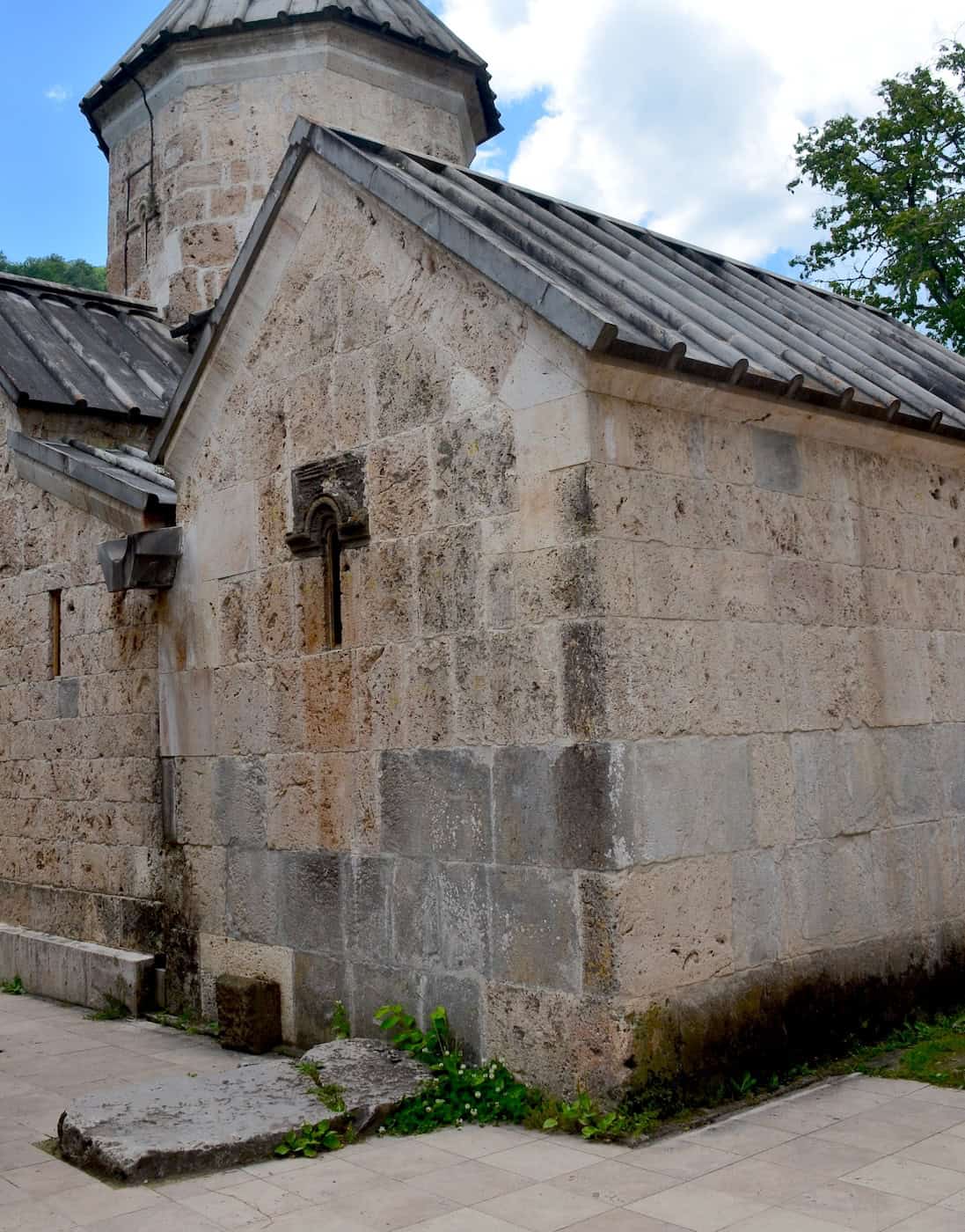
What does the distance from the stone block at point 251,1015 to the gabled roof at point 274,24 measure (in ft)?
28.3

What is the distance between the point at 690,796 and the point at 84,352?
696 centimetres

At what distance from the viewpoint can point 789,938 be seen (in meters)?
5.19

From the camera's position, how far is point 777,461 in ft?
18.0

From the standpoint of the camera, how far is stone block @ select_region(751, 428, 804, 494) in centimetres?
540

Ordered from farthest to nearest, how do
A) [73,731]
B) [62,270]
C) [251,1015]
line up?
1. [62,270]
2. [73,731]
3. [251,1015]

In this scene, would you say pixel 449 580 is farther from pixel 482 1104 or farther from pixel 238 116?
pixel 238 116

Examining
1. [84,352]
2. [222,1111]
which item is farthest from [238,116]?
[222,1111]

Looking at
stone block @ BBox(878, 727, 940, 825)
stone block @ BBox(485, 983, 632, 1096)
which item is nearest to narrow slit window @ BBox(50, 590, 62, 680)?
stone block @ BBox(485, 983, 632, 1096)

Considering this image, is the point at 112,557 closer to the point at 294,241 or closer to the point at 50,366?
the point at 294,241

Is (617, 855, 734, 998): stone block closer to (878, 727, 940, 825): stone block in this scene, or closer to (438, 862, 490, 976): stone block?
(438, 862, 490, 976): stone block

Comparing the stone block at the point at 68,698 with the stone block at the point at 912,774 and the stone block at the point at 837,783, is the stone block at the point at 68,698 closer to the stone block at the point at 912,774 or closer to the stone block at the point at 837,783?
the stone block at the point at 837,783

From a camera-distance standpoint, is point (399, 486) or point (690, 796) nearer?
point (690, 796)

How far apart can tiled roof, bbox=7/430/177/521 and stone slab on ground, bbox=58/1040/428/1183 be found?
3368 millimetres

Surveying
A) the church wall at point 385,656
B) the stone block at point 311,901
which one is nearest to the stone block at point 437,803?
the church wall at point 385,656
